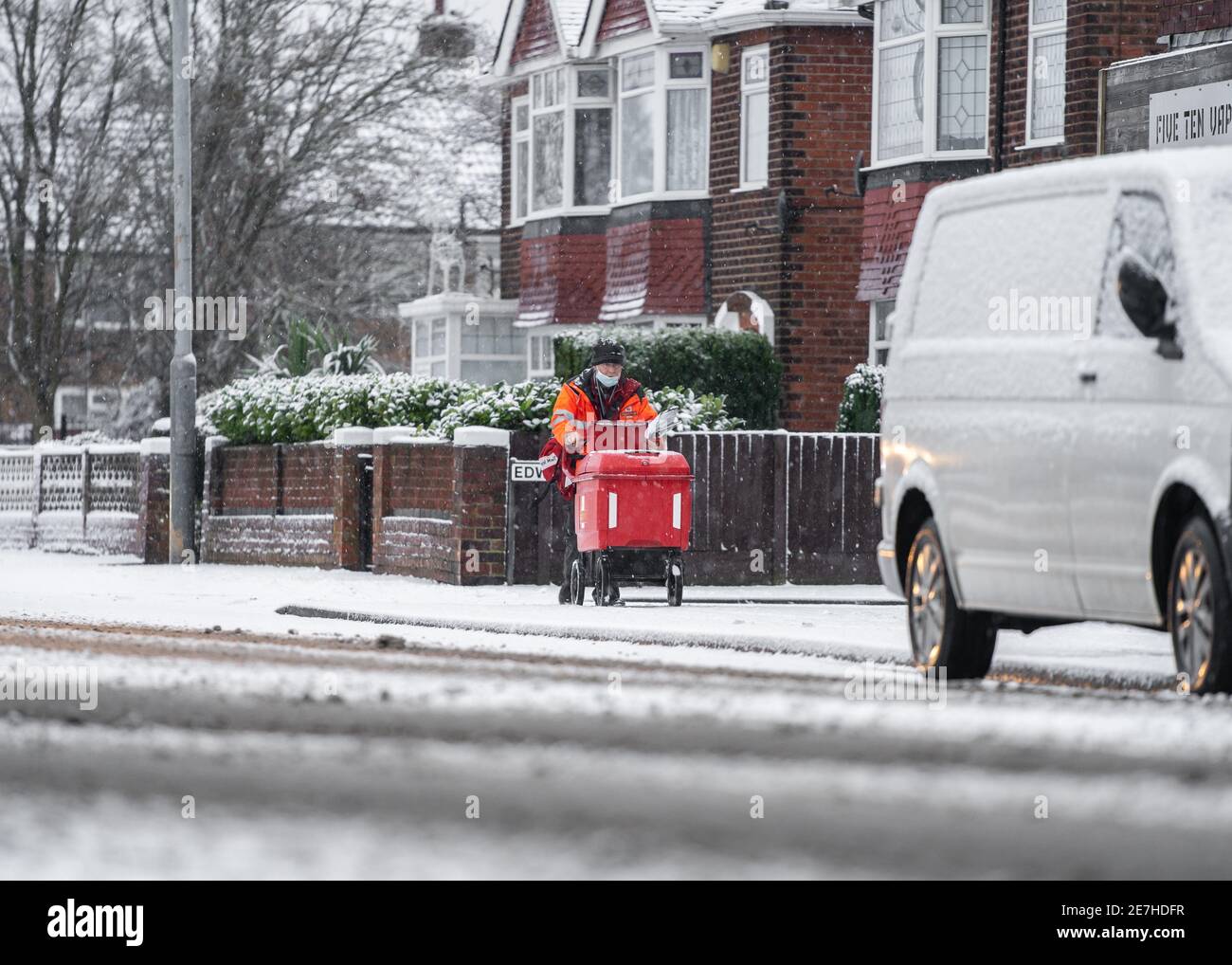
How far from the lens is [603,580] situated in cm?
1908

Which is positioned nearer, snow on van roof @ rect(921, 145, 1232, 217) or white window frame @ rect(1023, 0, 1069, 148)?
snow on van roof @ rect(921, 145, 1232, 217)

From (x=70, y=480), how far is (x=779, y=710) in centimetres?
2620

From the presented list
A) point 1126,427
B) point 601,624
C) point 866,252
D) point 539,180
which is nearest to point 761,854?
point 1126,427

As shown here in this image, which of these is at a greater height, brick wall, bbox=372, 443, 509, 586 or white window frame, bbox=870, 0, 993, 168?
white window frame, bbox=870, 0, 993, 168

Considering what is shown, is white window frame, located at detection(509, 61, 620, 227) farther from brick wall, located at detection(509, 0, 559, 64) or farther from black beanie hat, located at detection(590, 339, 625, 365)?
black beanie hat, located at detection(590, 339, 625, 365)

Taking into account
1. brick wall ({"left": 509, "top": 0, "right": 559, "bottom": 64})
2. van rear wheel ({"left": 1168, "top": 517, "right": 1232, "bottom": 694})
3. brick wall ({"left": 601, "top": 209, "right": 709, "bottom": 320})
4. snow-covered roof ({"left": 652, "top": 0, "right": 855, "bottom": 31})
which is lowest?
van rear wheel ({"left": 1168, "top": 517, "right": 1232, "bottom": 694})

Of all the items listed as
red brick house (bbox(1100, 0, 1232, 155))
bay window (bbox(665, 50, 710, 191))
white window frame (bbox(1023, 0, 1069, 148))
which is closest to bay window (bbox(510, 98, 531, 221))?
bay window (bbox(665, 50, 710, 191))

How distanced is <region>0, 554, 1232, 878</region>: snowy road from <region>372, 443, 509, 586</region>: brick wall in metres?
10.3

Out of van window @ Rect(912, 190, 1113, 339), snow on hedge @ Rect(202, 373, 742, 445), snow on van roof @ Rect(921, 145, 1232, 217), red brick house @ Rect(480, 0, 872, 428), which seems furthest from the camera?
red brick house @ Rect(480, 0, 872, 428)

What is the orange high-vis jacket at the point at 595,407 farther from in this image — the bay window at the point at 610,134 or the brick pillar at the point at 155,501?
the bay window at the point at 610,134

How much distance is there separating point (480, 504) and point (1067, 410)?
40.7 ft

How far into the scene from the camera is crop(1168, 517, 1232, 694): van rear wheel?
31.6ft

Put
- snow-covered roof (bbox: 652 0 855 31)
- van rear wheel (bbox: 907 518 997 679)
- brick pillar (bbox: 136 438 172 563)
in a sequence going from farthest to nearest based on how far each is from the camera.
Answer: snow-covered roof (bbox: 652 0 855 31) < brick pillar (bbox: 136 438 172 563) < van rear wheel (bbox: 907 518 997 679)

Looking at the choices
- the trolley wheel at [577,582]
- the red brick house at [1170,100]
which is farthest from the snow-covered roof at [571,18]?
the trolley wheel at [577,582]
